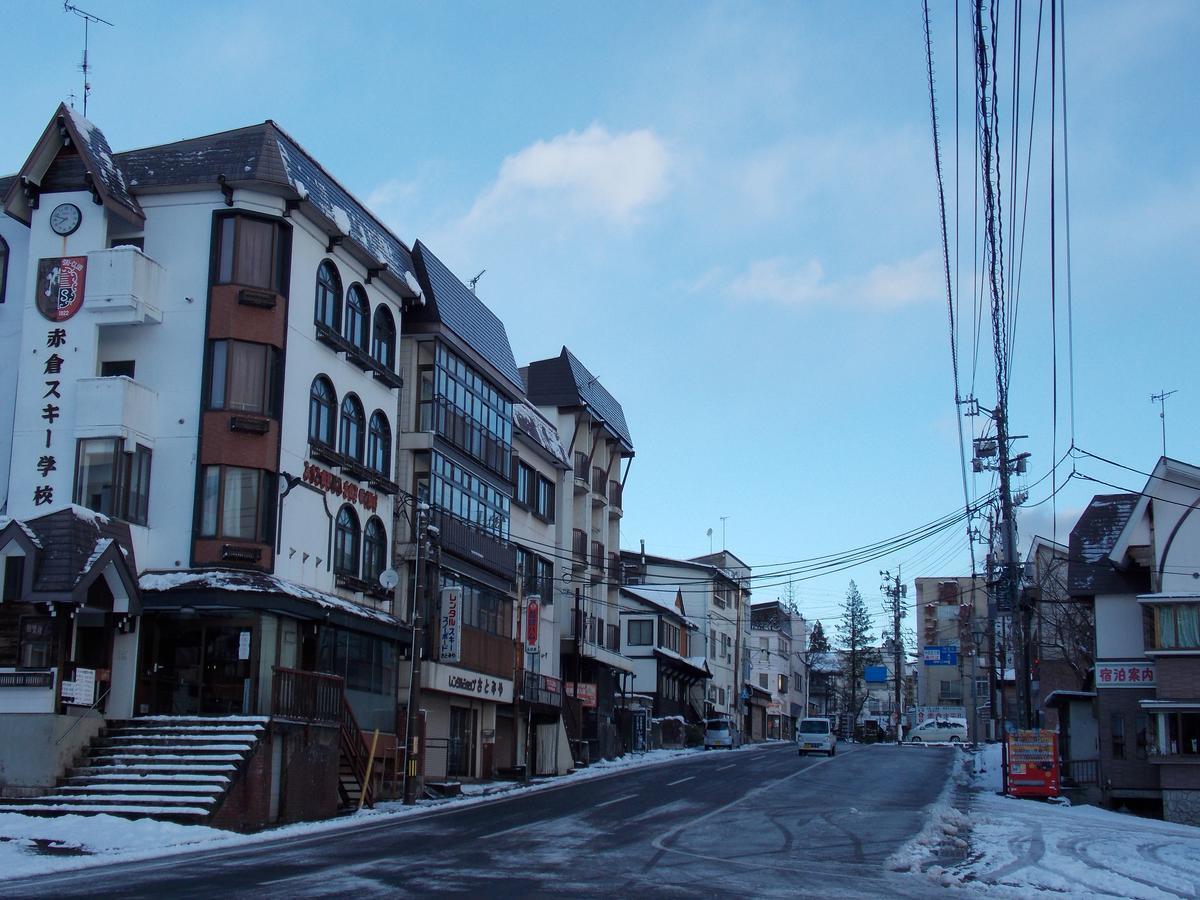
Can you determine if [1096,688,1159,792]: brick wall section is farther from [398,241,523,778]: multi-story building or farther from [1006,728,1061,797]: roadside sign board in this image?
[398,241,523,778]: multi-story building

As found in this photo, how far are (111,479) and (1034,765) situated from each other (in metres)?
26.0

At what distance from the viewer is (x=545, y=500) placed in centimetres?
5400

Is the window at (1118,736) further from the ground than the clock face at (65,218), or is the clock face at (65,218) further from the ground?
the clock face at (65,218)

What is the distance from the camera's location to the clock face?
3172 centimetres

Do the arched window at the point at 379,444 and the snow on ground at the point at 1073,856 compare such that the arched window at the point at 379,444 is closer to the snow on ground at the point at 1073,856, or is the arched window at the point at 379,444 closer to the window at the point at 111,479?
the window at the point at 111,479

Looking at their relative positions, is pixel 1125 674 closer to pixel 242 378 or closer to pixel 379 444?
pixel 379 444

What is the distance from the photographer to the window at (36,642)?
27.5 meters

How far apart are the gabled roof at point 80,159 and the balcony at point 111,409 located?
4430 mm

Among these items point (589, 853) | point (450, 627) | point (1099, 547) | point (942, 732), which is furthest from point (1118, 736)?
point (942, 732)

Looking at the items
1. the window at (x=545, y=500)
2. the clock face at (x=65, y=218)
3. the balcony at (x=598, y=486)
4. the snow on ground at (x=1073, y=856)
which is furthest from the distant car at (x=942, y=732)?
the clock face at (x=65, y=218)

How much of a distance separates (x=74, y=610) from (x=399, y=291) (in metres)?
15.2


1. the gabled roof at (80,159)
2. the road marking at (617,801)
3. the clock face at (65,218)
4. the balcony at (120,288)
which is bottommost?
the road marking at (617,801)

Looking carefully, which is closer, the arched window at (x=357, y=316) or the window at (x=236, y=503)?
the window at (x=236, y=503)

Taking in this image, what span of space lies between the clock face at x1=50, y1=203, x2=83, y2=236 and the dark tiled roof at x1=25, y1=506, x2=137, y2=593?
24.9 feet
